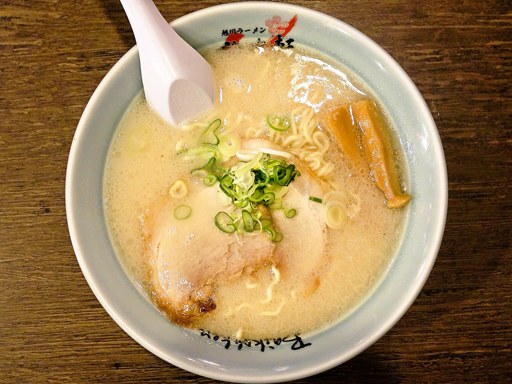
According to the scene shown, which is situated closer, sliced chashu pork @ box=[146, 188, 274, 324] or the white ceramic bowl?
the white ceramic bowl

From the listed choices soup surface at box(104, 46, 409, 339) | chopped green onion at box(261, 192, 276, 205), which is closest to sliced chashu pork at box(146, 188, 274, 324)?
soup surface at box(104, 46, 409, 339)

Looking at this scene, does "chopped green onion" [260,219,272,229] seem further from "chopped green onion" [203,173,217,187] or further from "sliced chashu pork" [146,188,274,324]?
"chopped green onion" [203,173,217,187]

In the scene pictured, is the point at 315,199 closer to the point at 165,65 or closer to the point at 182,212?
the point at 182,212

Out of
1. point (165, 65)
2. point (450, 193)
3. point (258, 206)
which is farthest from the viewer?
point (450, 193)

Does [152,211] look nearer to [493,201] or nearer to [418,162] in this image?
[418,162]

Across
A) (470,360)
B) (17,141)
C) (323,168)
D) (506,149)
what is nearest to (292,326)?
(323,168)

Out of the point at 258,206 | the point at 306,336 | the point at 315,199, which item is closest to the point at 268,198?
the point at 258,206
